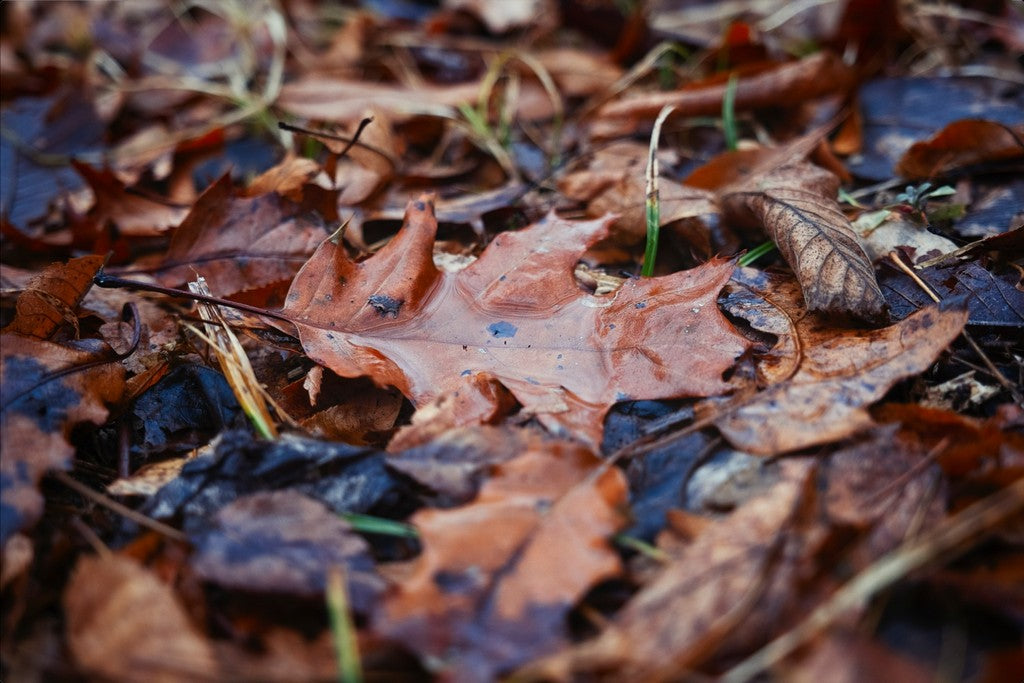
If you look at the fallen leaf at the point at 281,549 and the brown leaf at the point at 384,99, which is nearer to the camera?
the fallen leaf at the point at 281,549

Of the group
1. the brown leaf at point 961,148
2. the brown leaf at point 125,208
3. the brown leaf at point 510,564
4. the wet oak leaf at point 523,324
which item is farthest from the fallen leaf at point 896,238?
the brown leaf at point 125,208

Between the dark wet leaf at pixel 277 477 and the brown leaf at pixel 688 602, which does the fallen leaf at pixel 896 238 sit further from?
the dark wet leaf at pixel 277 477

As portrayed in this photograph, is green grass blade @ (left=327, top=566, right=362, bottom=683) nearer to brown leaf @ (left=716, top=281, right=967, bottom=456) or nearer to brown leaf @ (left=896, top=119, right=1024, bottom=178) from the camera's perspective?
brown leaf @ (left=716, top=281, right=967, bottom=456)

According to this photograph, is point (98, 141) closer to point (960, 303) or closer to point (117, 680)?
point (117, 680)

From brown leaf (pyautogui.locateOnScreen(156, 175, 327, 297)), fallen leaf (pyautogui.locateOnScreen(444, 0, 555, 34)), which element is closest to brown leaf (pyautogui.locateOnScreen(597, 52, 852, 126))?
fallen leaf (pyautogui.locateOnScreen(444, 0, 555, 34))

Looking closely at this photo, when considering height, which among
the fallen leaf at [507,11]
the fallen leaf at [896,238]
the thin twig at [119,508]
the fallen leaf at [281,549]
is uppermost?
the fallen leaf at [507,11]

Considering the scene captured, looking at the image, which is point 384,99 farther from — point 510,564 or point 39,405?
point 510,564

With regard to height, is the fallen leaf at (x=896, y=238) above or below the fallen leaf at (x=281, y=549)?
above
